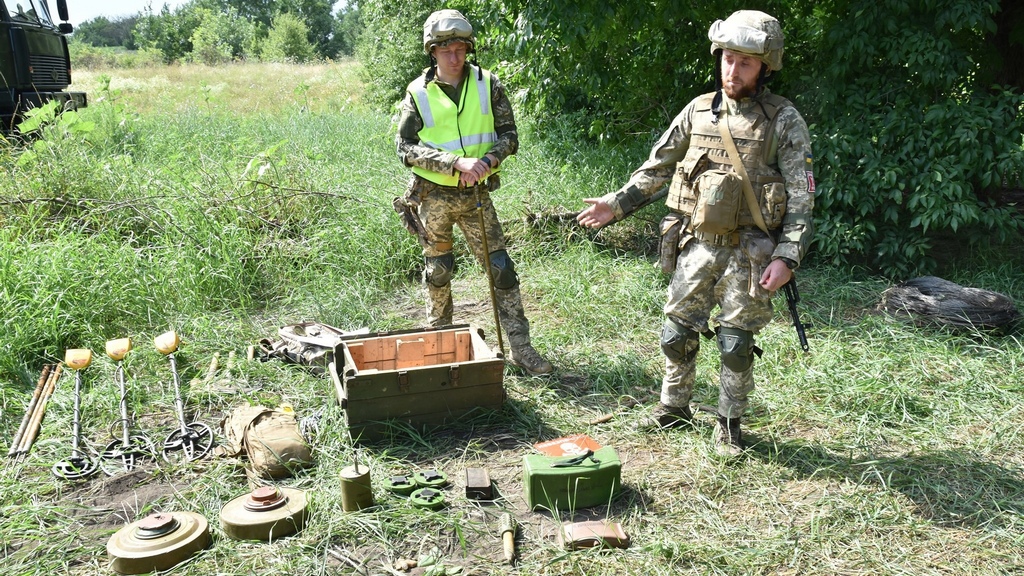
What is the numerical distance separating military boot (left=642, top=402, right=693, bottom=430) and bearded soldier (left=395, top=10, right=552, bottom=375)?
0.91 metres

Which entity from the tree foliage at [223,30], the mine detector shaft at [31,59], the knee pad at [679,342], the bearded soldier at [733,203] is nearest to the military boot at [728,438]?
the bearded soldier at [733,203]

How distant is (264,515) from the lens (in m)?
3.11

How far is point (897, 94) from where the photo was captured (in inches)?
238

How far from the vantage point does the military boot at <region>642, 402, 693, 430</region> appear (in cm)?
400

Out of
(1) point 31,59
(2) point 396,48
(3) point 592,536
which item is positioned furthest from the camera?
(2) point 396,48

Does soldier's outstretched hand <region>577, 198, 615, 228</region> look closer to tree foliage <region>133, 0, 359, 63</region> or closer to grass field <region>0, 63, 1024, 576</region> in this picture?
grass field <region>0, 63, 1024, 576</region>

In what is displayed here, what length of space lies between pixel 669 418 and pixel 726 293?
2.64 feet

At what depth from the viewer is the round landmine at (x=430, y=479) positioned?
3.49 meters

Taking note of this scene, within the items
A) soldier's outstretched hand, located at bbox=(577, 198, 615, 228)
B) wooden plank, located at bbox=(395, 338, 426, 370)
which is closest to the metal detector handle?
wooden plank, located at bbox=(395, 338, 426, 370)

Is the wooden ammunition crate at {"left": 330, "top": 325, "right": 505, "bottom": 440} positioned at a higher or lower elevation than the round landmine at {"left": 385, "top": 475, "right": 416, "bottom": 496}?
higher

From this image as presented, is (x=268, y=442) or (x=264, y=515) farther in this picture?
(x=268, y=442)

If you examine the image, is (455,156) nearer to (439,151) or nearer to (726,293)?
(439,151)

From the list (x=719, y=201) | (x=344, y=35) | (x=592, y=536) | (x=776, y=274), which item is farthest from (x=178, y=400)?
(x=344, y=35)

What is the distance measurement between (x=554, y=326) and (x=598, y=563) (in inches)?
108
